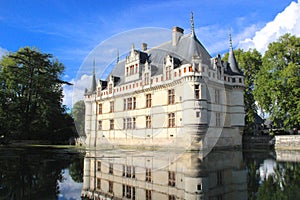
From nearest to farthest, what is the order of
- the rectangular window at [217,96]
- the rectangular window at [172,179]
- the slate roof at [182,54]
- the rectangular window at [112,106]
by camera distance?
the rectangular window at [172,179] → the slate roof at [182,54] → the rectangular window at [217,96] → the rectangular window at [112,106]

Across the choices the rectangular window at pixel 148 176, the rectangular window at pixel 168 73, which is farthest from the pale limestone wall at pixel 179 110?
the rectangular window at pixel 148 176

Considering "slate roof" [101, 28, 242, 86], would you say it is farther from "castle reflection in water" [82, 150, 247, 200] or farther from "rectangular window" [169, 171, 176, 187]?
"castle reflection in water" [82, 150, 247, 200]

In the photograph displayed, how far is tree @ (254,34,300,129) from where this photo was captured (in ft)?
94.0

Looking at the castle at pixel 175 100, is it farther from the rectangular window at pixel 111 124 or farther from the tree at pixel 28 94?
the tree at pixel 28 94

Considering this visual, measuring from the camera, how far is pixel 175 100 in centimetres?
2470

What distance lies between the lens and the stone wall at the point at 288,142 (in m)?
26.6

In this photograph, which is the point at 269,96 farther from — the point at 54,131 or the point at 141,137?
the point at 54,131

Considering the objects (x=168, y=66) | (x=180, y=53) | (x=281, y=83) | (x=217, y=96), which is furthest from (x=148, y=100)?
(x=281, y=83)

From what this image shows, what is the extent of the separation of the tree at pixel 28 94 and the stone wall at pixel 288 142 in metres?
28.7

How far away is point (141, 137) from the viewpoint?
27922 millimetres

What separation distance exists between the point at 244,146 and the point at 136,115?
12934 millimetres

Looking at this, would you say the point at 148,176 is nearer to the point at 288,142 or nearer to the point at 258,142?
the point at 288,142

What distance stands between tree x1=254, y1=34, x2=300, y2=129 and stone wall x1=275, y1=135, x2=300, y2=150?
6.00 ft

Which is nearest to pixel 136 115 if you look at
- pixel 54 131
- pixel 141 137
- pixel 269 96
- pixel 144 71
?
pixel 141 137
